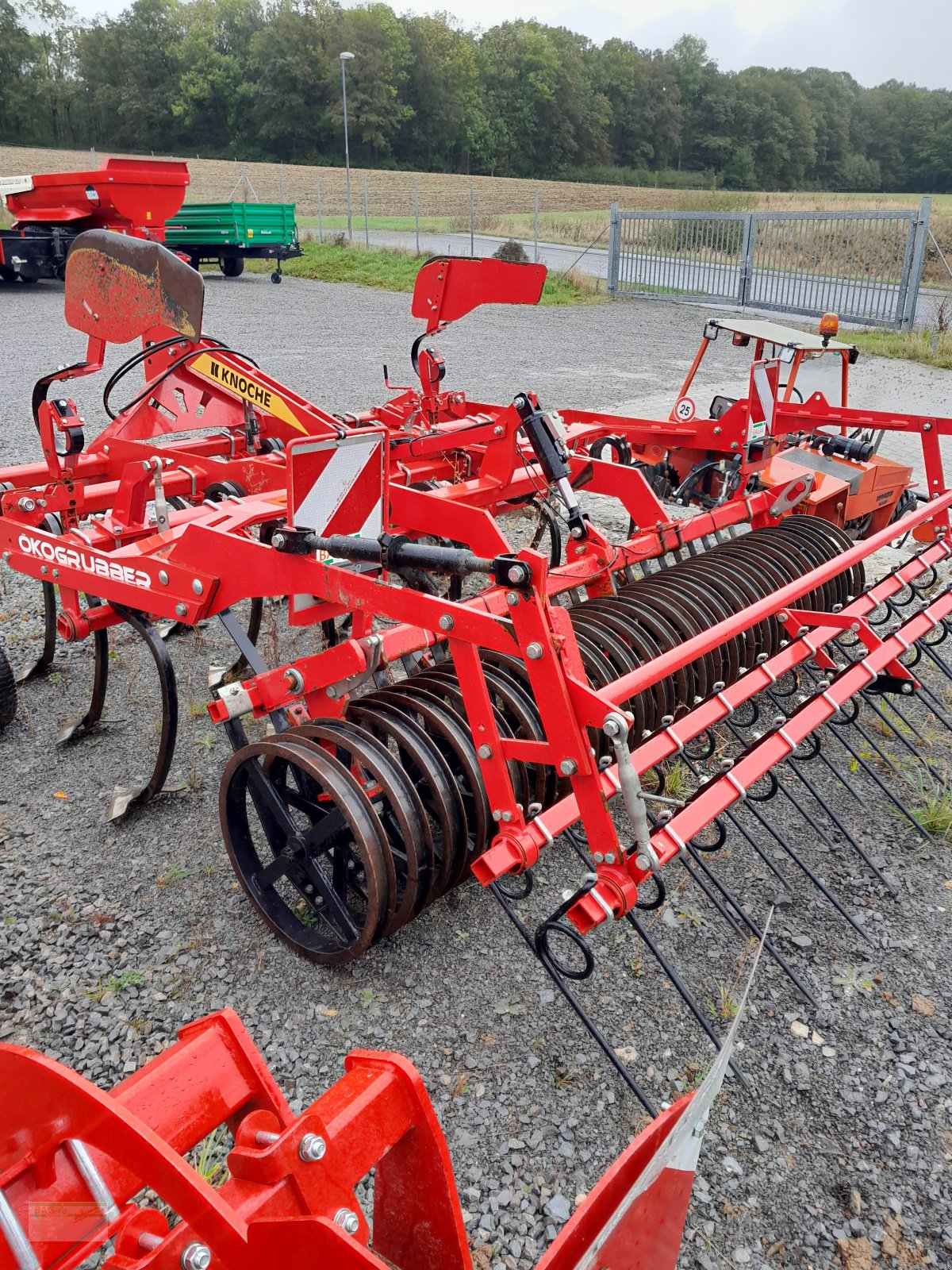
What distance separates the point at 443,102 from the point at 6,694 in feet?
227

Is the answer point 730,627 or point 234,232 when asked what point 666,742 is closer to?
point 730,627

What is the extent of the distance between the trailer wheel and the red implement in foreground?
9.88ft

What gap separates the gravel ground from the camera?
226cm

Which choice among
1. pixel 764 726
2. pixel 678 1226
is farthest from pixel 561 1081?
pixel 764 726

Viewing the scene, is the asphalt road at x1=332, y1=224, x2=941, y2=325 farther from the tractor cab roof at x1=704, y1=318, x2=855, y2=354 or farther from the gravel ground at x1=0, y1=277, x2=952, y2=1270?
the gravel ground at x1=0, y1=277, x2=952, y2=1270

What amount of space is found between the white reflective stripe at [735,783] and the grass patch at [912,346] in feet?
45.7

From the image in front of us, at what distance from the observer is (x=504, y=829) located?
242cm

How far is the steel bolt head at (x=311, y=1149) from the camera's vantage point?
4.39 feet

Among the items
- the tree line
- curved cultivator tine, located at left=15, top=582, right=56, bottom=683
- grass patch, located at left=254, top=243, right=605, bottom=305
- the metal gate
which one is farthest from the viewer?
the tree line

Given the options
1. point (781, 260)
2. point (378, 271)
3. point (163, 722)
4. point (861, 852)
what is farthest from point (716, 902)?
point (378, 271)

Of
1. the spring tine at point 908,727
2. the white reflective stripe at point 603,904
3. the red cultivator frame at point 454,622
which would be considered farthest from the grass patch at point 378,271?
the white reflective stripe at point 603,904

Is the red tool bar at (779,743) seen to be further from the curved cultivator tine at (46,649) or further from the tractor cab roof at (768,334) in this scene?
the curved cultivator tine at (46,649)

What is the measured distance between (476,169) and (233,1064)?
72250 mm

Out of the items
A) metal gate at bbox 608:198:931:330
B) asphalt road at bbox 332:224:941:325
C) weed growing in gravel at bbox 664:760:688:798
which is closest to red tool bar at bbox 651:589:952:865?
weed growing in gravel at bbox 664:760:688:798
